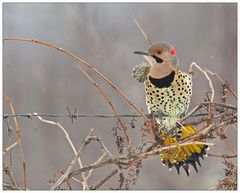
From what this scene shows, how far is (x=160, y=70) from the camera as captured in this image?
197 cm

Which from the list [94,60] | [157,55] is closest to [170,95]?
[157,55]

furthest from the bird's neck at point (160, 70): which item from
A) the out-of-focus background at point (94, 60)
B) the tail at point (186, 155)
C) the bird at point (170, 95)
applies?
the out-of-focus background at point (94, 60)

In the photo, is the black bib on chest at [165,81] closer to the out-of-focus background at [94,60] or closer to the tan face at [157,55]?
the tan face at [157,55]

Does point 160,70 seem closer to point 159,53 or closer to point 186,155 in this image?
point 159,53

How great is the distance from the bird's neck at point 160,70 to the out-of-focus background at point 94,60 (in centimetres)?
127

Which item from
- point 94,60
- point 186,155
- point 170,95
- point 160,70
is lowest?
point 186,155

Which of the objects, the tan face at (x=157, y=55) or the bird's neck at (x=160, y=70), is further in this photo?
the bird's neck at (x=160, y=70)

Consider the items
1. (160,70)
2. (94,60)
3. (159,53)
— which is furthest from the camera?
(94,60)

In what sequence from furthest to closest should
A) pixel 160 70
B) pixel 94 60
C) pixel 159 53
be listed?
pixel 94 60, pixel 160 70, pixel 159 53

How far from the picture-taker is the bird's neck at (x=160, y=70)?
196 cm

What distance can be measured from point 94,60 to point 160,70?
1673mm

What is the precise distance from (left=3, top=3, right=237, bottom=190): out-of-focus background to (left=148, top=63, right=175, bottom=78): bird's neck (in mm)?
1269

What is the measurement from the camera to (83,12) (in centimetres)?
384

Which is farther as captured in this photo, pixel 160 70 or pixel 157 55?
pixel 160 70
